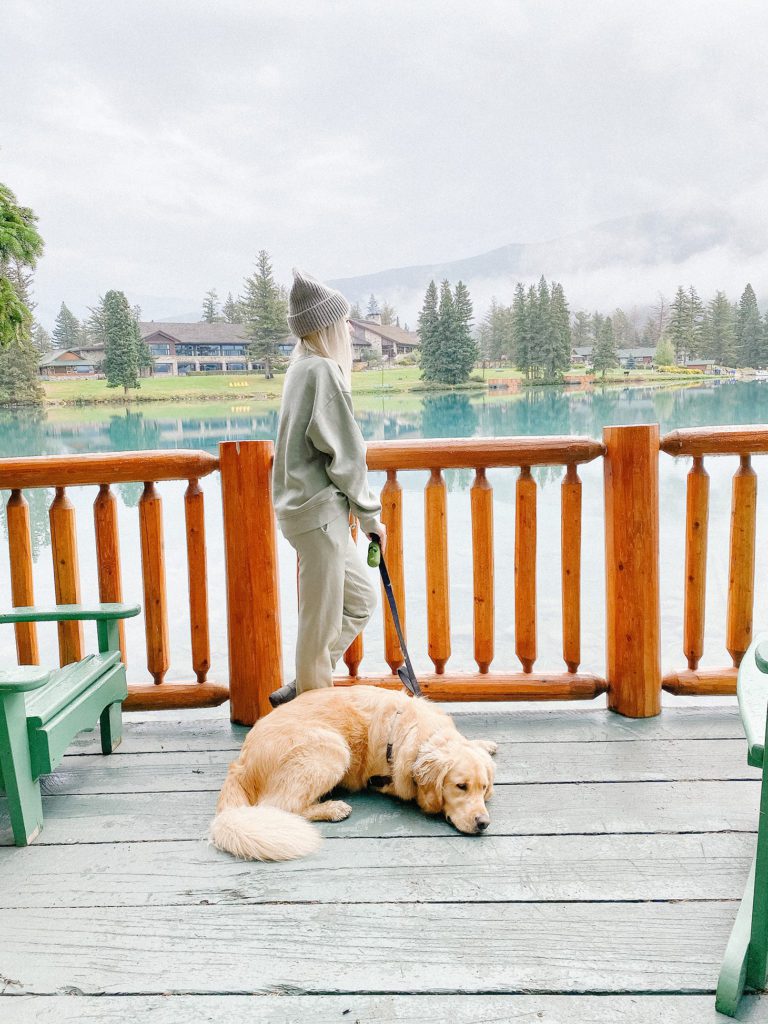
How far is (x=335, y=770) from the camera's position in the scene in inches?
81.7

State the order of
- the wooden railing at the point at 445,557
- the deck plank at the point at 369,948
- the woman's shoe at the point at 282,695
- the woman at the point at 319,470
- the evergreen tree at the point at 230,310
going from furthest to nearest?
1. the evergreen tree at the point at 230,310
2. the wooden railing at the point at 445,557
3. the woman's shoe at the point at 282,695
4. the woman at the point at 319,470
5. the deck plank at the point at 369,948

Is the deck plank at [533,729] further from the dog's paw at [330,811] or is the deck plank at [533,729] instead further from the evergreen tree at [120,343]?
the evergreen tree at [120,343]

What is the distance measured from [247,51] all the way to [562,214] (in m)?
20.9

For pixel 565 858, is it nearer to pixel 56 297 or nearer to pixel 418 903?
pixel 418 903

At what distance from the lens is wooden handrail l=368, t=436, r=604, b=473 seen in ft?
8.83

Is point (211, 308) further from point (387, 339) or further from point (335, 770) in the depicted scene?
point (335, 770)

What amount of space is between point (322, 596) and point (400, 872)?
3.17 feet

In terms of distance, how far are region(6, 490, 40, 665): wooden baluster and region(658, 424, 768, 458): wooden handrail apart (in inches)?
101

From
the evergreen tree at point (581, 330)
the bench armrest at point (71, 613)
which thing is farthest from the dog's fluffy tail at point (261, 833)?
the evergreen tree at point (581, 330)

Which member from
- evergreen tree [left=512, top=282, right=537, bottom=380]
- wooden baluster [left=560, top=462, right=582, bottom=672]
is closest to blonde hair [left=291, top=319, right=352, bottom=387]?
wooden baluster [left=560, top=462, right=582, bottom=672]

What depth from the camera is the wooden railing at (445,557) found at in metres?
2.67

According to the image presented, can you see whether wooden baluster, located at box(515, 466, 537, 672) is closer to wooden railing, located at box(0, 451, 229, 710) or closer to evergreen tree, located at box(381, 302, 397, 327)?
wooden railing, located at box(0, 451, 229, 710)

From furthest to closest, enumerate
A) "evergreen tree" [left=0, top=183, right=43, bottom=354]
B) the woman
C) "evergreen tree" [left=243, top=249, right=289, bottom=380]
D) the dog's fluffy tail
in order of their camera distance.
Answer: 1. "evergreen tree" [left=243, top=249, right=289, bottom=380]
2. "evergreen tree" [left=0, top=183, right=43, bottom=354]
3. the woman
4. the dog's fluffy tail

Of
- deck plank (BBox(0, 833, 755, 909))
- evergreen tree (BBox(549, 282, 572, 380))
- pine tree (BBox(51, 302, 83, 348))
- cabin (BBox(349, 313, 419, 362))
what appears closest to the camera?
deck plank (BBox(0, 833, 755, 909))
